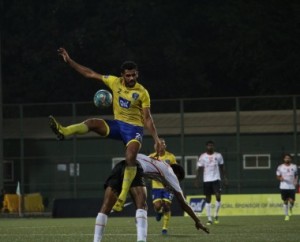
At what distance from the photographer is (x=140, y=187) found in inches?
595

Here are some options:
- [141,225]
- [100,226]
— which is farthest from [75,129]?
[141,225]

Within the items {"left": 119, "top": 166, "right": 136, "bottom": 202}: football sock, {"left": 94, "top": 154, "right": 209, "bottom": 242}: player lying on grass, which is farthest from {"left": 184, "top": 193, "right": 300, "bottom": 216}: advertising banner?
{"left": 119, "top": 166, "right": 136, "bottom": 202}: football sock

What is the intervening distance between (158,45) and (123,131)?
5088cm

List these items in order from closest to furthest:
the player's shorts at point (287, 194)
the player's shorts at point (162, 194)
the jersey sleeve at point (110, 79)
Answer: the jersey sleeve at point (110, 79) → the player's shorts at point (162, 194) → the player's shorts at point (287, 194)

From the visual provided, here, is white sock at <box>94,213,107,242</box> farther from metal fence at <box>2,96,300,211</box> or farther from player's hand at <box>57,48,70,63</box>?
metal fence at <box>2,96,300,211</box>

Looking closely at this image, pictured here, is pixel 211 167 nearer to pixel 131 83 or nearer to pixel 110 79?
pixel 110 79

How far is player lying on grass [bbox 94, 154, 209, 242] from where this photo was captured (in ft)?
48.2

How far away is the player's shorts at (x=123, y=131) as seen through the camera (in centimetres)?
1555

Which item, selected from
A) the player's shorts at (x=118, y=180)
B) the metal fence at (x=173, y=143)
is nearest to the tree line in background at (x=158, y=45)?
the metal fence at (x=173, y=143)

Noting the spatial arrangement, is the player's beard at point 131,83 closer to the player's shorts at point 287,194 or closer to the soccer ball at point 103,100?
the soccer ball at point 103,100

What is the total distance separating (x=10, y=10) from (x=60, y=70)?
438 centimetres

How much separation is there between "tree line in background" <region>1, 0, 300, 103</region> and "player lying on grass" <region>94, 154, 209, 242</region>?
148 ft

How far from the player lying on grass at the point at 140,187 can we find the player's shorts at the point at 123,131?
1.21ft

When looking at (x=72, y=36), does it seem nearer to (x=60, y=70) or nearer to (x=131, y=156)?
(x=60, y=70)
